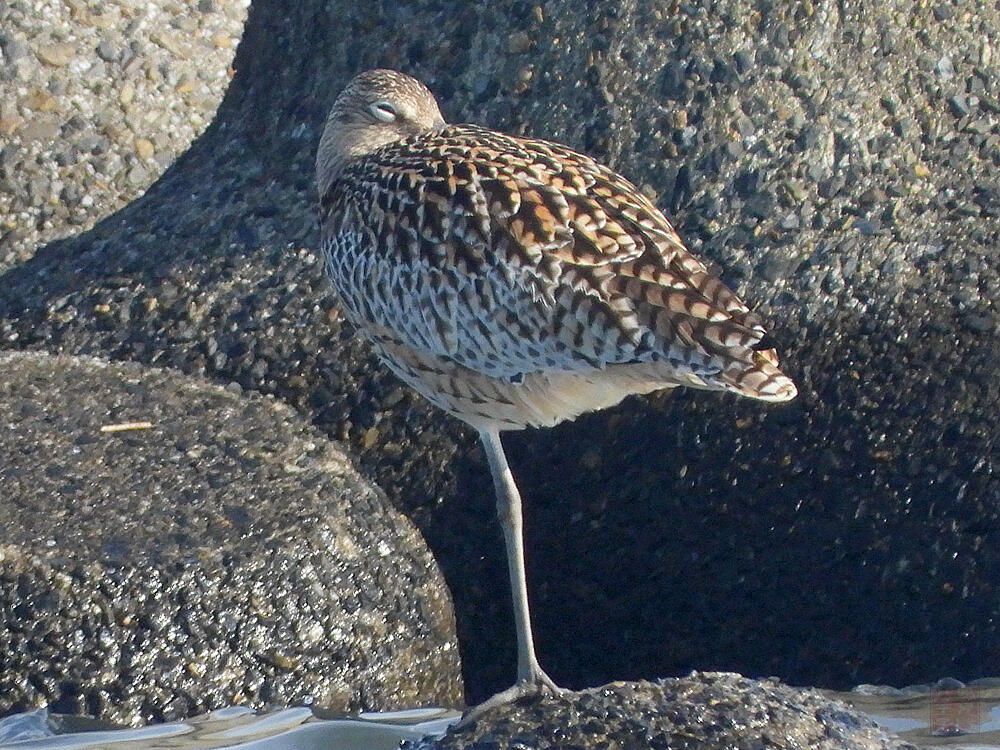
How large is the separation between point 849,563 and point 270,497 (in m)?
2.14

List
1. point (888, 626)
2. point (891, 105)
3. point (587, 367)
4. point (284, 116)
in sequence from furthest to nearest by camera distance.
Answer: point (284, 116) → point (891, 105) → point (888, 626) → point (587, 367)

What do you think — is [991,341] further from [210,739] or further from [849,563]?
[210,739]

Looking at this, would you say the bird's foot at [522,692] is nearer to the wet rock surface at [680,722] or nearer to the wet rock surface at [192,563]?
the wet rock surface at [680,722]

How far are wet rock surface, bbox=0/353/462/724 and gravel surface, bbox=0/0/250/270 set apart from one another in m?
1.29

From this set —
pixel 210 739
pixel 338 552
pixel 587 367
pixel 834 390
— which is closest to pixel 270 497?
pixel 338 552

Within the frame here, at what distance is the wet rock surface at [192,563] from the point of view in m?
5.01

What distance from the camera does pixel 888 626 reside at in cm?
578

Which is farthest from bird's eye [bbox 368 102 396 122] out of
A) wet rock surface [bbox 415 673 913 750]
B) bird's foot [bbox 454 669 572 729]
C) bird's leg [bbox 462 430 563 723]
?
wet rock surface [bbox 415 673 913 750]

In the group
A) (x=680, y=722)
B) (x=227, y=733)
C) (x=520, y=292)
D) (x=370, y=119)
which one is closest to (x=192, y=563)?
(x=227, y=733)

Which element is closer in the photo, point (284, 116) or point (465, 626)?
point (465, 626)

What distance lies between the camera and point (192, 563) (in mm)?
5211

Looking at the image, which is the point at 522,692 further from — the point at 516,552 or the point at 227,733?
the point at 227,733

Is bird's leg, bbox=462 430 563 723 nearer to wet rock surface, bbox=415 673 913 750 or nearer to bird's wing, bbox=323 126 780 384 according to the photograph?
bird's wing, bbox=323 126 780 384

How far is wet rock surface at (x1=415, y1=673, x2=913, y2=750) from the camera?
418cm
